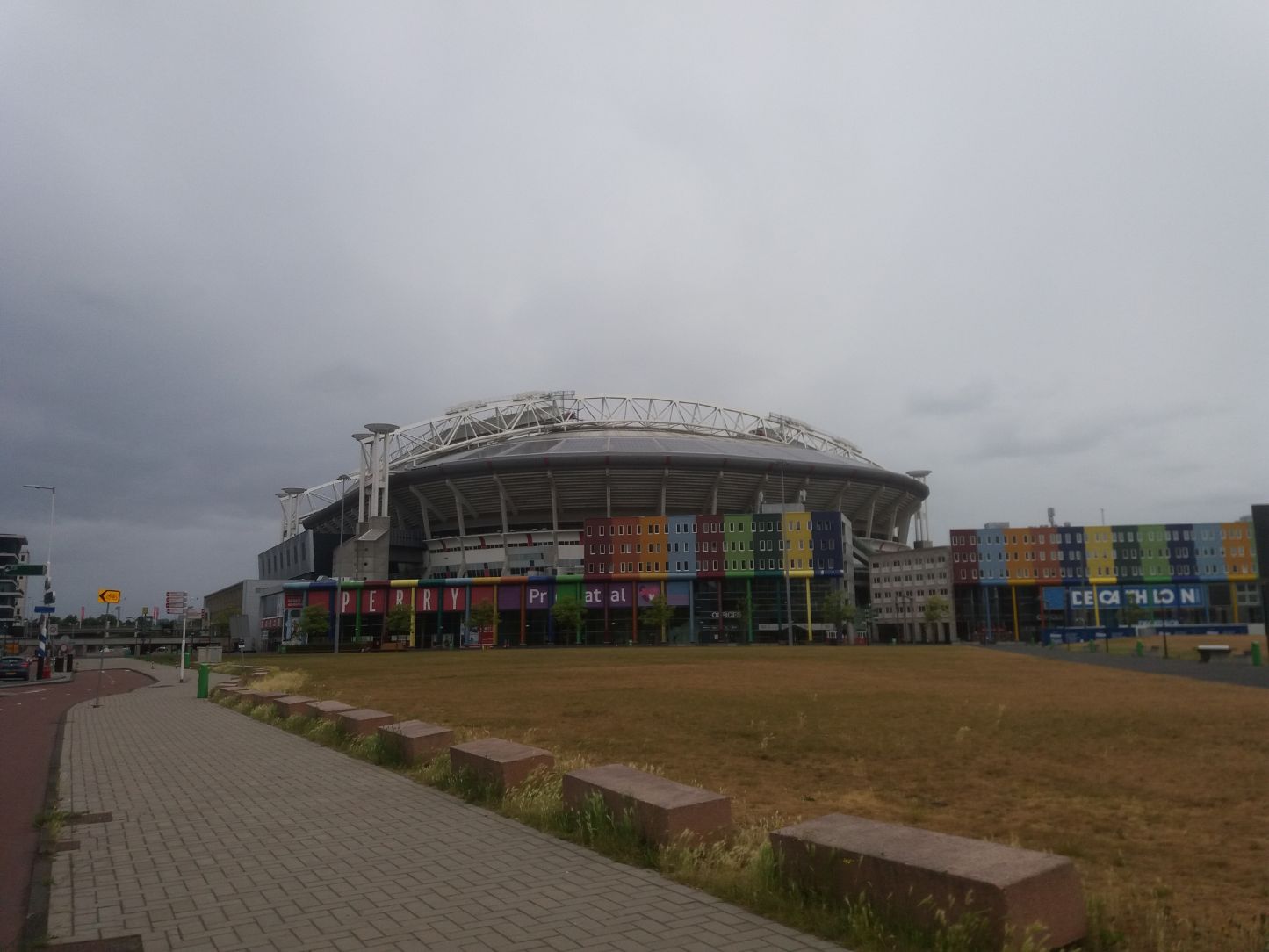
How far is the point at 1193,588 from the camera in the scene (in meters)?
99.4

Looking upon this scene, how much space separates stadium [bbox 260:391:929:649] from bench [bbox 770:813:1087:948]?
8646 cm

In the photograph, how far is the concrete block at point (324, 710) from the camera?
1616cm

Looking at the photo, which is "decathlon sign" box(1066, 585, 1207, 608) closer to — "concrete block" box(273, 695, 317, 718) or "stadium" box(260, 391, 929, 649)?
"stadium" box(260, 391, 929, 649)

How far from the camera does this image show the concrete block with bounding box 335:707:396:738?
45.8 feet

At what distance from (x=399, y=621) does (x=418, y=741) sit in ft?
274

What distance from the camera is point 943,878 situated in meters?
4.81

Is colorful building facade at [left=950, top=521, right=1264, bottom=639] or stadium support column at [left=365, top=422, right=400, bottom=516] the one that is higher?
stadium support column at [left=365, top=422, right=400, bottom=516]

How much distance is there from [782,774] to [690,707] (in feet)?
28.7

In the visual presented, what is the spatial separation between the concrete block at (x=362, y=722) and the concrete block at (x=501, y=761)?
3.94 meters

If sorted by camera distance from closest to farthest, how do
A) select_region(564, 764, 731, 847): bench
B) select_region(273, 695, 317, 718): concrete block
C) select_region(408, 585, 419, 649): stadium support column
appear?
select_region(564, 764, 731, 847): bench
select_region(273, 695, 317, 718): concrete block
select_region(408, 585, 419, 649): stadium support column

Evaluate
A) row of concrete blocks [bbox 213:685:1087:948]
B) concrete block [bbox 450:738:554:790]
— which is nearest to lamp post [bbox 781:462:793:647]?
concrete block [bbox 450:738:554:790]

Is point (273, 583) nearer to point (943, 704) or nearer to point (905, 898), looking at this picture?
point (943, 704)

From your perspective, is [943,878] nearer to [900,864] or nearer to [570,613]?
[900,864]

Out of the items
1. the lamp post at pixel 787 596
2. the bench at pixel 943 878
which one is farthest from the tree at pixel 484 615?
the bench at pixel 943 878
